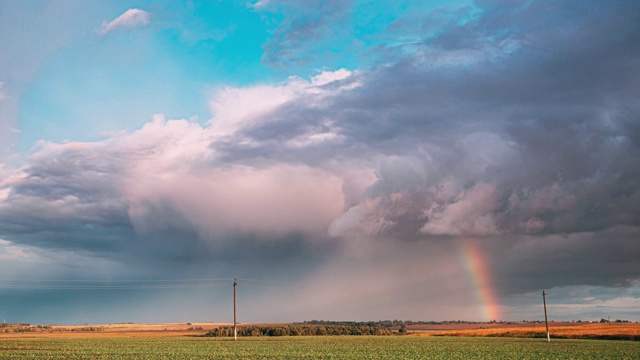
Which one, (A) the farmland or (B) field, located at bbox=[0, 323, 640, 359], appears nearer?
(A) the farmland

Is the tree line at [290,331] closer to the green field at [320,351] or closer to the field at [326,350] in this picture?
the field at [326,350]

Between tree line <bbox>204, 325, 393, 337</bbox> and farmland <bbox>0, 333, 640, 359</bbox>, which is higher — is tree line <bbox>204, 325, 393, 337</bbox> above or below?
below

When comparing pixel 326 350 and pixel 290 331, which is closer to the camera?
pixel 326 350

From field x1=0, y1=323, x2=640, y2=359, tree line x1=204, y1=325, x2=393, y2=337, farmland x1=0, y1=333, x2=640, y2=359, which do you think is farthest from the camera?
tree line x1=204, y1=325, x2=393, y2=337

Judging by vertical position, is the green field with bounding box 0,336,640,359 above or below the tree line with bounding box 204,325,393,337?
above

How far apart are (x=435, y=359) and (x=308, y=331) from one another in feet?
420

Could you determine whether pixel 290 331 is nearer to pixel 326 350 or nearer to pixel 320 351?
pixel 326 350

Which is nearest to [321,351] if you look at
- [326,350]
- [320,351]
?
[320,351]

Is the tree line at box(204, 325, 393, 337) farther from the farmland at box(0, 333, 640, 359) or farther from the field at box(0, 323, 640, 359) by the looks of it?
the farmland at box(0, 333, 640, 359)

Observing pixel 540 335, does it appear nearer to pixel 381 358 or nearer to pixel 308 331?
pixel 308 331

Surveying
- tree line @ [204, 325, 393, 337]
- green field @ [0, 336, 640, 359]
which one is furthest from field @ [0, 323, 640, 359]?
tree line @ [204, 325, 393, 337]

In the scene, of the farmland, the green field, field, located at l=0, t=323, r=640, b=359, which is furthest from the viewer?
field, located at l=0, t=323, r=640, b=359

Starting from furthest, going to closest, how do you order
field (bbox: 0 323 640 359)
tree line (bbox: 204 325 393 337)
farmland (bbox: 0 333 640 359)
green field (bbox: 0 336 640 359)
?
tree line (bbox: 204 325 393 337) < field (bbox: 0 323 640 359) < farmland (bbox: 0 333 640 359) < green field (bbox: 0 336 640 359)

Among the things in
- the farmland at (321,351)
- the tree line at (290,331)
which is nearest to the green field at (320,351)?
the farmland at (321,351)
